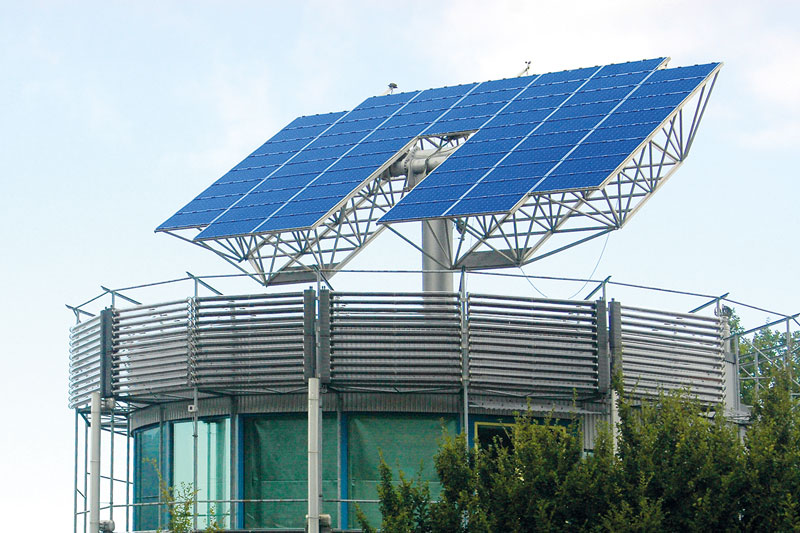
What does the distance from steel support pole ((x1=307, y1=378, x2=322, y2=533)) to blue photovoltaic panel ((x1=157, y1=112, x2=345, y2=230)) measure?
344 inches

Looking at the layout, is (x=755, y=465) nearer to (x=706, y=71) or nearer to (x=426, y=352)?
(x=426, y=352)

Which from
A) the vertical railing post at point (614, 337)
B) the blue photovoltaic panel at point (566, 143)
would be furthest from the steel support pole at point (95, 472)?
the vertical railing post at point (614, 337)

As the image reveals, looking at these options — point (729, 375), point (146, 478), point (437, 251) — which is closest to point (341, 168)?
point (437, 251)

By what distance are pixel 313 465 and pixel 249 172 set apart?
41.3 feet

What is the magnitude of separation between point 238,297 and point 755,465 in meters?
12.8

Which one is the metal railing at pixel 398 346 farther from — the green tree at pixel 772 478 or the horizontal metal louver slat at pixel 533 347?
the green tree at pixel 772 478

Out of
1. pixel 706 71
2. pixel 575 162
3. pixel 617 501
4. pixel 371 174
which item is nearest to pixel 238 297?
pixel 371 174

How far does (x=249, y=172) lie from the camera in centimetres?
4147

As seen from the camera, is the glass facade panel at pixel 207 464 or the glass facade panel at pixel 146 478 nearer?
the glass facade panel at pixel 207 464

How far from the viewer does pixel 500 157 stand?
36.2 metres

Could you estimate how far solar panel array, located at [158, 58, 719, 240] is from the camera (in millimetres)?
34312

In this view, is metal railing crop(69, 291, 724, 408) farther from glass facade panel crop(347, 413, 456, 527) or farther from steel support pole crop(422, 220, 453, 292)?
steel support pole crop(422, 220, 453, 292)

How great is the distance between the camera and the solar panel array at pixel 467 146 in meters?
34.3

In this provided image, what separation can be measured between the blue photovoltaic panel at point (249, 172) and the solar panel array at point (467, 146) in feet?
0.15
